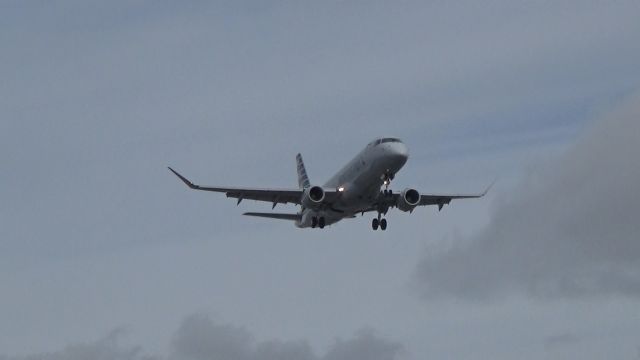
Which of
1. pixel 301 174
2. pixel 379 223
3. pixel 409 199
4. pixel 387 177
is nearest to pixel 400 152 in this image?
pixel 387 177

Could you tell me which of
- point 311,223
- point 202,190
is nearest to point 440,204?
point 311,223

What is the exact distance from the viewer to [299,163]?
13975 centimetres

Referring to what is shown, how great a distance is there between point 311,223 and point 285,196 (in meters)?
3.71

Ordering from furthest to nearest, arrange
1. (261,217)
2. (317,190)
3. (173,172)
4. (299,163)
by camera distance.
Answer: (299,163) → (261,217) → (317,190) → (173,172)

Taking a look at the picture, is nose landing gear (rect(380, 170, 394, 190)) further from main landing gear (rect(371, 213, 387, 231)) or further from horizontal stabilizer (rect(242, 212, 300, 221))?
horizontal stabilizer (rect(242, 212, 300, 221))

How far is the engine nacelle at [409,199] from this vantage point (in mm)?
110250

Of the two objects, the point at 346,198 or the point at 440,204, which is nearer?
the point at 346,198

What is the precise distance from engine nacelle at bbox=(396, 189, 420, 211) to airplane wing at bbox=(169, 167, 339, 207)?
202 inches

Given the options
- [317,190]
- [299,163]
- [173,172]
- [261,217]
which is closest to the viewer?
[173,172]

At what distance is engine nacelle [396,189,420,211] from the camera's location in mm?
110250

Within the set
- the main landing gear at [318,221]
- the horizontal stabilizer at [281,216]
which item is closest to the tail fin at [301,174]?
the horizontal stabilizer at [281,216]

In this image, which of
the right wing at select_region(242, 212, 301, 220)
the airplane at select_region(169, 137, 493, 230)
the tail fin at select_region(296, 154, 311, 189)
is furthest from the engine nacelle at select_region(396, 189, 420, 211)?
the tail fin at select_region(296, 154, 311, 189)

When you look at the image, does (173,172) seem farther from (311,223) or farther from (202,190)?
(311,223)

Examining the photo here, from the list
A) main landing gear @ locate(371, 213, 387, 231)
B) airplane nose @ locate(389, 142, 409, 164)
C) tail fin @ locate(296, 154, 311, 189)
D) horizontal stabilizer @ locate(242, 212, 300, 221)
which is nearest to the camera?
airplane nose @ locate(389, 142, 409, 164)
